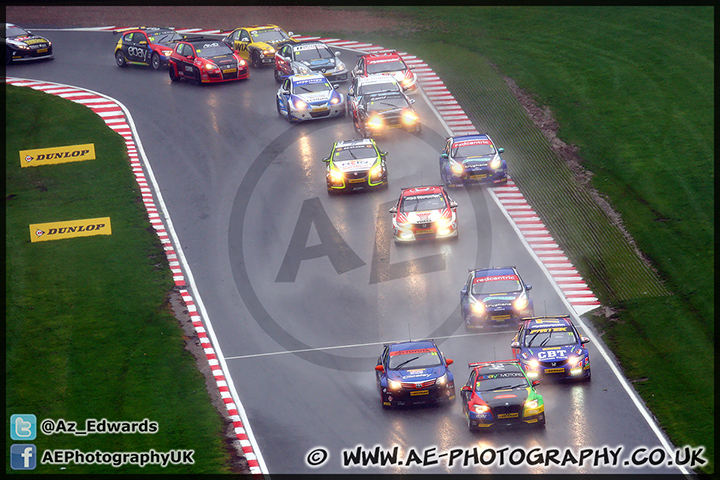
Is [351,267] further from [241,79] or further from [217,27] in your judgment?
[217,27]

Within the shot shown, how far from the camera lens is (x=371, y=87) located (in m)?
36.6

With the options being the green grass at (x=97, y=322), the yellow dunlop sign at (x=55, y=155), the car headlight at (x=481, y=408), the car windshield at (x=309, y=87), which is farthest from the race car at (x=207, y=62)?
the car headlight at (x=481, y=408)

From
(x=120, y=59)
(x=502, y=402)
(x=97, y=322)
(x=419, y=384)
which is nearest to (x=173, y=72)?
(x=120, y=59)

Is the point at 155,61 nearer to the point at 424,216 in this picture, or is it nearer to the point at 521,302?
the point at 424,216

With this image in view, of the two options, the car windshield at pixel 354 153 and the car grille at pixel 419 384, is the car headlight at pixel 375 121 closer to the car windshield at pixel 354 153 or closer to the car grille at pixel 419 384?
the car windshield at pixel 354 153

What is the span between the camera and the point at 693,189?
30.8 metres

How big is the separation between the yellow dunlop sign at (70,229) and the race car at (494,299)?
41.0 feet

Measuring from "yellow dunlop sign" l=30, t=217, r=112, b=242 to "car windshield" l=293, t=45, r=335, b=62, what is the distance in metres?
13.4

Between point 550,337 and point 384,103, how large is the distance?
620 inches

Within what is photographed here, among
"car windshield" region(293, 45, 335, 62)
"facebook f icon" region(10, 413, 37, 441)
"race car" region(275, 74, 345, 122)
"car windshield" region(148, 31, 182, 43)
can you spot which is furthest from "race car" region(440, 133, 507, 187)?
"car windshield" region(148, 31, 182, 43)

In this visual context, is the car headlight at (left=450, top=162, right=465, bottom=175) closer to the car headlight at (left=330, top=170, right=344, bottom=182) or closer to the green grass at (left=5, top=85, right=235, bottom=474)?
the car headlight at (left=330, top=170, right=344, bottom=182)

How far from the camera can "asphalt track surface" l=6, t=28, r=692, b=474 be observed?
19.8 m

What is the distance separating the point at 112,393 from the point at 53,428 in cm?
187

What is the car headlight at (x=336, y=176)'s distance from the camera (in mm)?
32094
